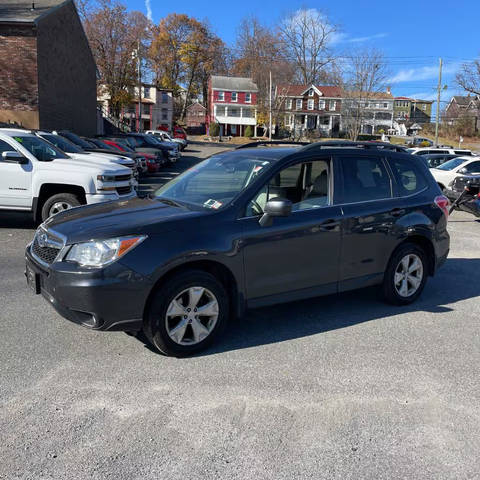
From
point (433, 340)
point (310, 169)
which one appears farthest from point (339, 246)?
point (433, 340)

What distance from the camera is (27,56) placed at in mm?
22438

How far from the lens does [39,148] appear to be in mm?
9742

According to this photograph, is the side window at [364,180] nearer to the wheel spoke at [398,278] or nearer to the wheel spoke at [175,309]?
the wheel spoke at [398,278]

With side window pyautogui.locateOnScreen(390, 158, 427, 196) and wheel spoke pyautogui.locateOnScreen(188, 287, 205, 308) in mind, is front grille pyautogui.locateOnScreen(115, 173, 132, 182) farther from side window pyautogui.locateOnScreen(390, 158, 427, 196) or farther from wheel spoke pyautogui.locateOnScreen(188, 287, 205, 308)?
wheel spoke pyautogui.locateOnScreen(188, 287, 205, 308)

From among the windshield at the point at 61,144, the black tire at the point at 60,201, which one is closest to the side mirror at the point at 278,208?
the black tire at the point at 60,201

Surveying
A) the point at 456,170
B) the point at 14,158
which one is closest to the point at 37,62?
the point at 14,158

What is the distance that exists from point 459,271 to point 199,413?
5.64 m

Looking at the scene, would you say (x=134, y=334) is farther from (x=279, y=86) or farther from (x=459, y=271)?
(x=279, y=86)

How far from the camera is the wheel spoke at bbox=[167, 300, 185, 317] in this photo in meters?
4.07

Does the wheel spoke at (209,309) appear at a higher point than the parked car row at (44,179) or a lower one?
lower

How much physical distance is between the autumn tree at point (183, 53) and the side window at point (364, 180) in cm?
7659

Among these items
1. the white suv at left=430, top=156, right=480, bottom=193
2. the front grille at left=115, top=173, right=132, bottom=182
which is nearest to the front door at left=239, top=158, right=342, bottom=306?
the front grille at left=115, top=173, right=132, bottom=182

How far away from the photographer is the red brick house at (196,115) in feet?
282

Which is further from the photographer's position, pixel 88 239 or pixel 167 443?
pixel 88 239
